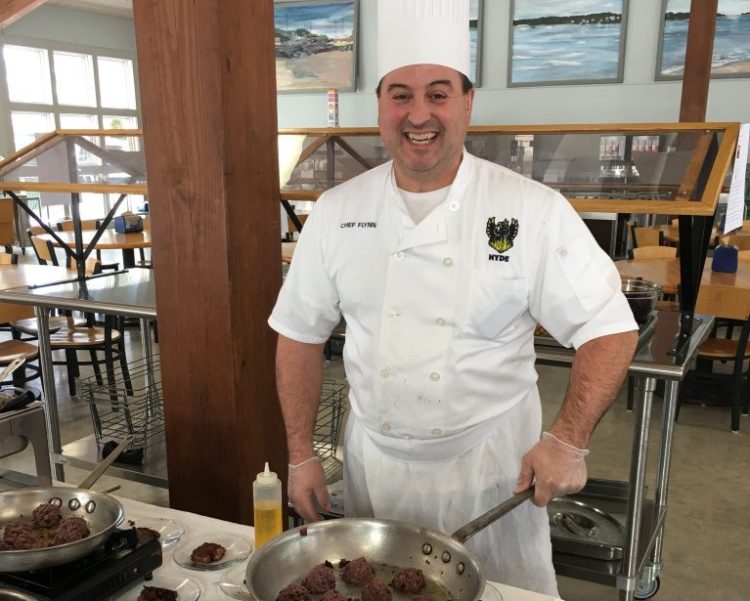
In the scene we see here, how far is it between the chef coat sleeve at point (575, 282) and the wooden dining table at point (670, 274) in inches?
90.2

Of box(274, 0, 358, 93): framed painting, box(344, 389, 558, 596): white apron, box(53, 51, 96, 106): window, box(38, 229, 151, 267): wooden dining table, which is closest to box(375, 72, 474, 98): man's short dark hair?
box(344, 389, 558, 596): white apron

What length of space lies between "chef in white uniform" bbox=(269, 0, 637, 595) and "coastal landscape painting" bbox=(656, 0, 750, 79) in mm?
7077

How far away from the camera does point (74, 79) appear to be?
10.4 metres

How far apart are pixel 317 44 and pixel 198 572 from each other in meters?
9.25

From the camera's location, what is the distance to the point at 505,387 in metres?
1.44

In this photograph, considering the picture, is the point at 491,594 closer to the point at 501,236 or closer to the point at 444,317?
the point at 444,317

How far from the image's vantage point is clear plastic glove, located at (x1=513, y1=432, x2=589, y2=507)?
4.11ft

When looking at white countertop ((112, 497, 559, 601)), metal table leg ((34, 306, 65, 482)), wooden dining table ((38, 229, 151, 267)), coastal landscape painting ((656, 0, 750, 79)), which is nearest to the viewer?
white countertop ((112, 497, 559, 601))

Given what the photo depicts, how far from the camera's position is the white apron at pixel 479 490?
1466 mm

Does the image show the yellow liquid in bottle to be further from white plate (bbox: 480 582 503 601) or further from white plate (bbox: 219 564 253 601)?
white plate (bbox: 480 582 503 601)

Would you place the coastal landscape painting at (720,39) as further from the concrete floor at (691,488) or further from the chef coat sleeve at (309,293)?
the chef coat sleeve at (309,293)

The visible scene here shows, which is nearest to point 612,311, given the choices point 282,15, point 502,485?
point 502,485

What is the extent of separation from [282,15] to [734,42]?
5.76 meters

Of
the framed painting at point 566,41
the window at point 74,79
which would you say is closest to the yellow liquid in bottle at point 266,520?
the framed painting at point 566,41
